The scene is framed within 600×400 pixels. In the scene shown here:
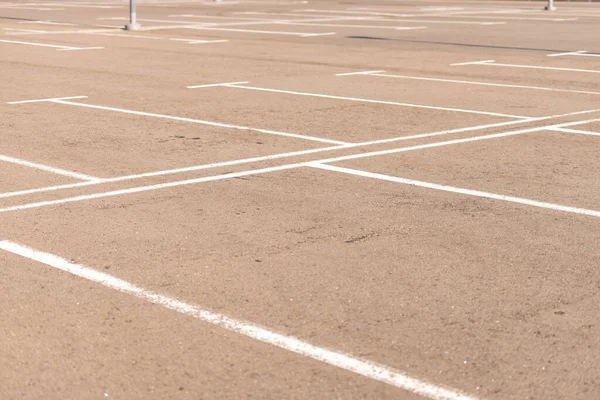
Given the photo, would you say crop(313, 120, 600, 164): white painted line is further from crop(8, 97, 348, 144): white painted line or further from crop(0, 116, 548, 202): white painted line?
crop(8, 97, 348, 144): white painted line

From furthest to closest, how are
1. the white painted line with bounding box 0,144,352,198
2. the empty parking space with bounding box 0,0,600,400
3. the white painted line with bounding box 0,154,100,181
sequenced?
the white painted line with bounding box 0,154,100,181, the white painted line with bounding box 0,144,352,198, the empty parking space with bounding box 0,0,600,400

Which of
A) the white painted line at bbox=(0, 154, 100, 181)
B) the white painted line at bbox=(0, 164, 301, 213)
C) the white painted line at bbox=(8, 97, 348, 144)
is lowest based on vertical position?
the white painted line at bbox=(8, 97, 348, 144)

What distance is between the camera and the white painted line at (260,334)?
493 cm

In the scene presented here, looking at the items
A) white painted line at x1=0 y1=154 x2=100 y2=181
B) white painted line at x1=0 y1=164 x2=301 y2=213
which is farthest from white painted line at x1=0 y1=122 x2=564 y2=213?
white painted line at x1=0 y1=154 x2=100 y2=181

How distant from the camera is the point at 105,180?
9227mm

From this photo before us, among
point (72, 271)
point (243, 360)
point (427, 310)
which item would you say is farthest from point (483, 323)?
point (72, 271)

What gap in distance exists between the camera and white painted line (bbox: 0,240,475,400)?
16.2 ft

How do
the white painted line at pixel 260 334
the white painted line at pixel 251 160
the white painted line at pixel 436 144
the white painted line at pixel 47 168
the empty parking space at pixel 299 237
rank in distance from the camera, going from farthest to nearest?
the white painted line at pixel 436 144, the white painted line at pixel 47 168, the white painted line at pixel 251 160, the empty parking space at pixel 299 237, the white painted line at pixel 260 334

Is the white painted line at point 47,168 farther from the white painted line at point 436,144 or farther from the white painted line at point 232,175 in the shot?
the white painted line at point 436,144

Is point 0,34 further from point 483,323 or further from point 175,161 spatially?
point 483,323

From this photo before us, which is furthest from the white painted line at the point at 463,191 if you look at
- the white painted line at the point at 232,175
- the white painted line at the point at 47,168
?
the white painted line at the point at 47,168

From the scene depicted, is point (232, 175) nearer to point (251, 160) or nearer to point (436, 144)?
point (251, 160)

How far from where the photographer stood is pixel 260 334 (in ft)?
18.3

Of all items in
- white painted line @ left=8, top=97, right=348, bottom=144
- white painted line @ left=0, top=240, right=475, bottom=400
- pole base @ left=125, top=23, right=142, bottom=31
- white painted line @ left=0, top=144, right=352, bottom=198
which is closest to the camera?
white painted line @ left=0, top=240, right=475, bottom=400
